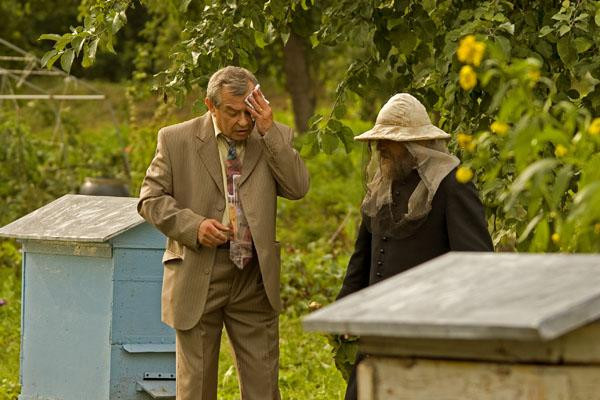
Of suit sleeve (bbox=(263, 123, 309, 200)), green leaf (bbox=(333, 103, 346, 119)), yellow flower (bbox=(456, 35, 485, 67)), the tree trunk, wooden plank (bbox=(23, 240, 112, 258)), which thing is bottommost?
wooden plank (bbox=(23, 240, 112, 258))

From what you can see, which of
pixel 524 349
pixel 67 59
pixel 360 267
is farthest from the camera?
pixel 67 59

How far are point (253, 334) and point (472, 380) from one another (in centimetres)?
283

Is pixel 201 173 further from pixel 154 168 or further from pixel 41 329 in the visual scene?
pixel 41 329

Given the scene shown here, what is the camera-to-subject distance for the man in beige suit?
5.75m

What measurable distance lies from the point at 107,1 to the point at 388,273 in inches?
87.7

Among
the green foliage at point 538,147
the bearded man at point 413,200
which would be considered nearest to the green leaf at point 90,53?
the bearded man at point 413,200

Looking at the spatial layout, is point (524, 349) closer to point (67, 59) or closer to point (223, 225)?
point (223, 225)

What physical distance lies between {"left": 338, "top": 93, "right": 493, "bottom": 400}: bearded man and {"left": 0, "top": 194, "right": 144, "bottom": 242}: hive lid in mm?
1738

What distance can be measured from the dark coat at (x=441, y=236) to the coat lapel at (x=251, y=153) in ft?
2.38

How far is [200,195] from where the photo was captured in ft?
19.2

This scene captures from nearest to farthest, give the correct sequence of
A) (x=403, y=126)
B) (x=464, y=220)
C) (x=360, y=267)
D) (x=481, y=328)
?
(x=481, y=328)
(x=464, y=220)
(x=403, y=126)
(x=360, y=267)

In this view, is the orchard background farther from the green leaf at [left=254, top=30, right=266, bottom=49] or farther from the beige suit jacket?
the beige suit jacket

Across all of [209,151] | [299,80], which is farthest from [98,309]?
[299,80]

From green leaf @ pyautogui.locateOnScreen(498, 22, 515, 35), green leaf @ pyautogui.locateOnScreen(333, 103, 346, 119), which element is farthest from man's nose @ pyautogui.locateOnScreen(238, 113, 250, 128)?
green leaf @ pyautogui.locateOnScreen(498, 22, 515, 35)
